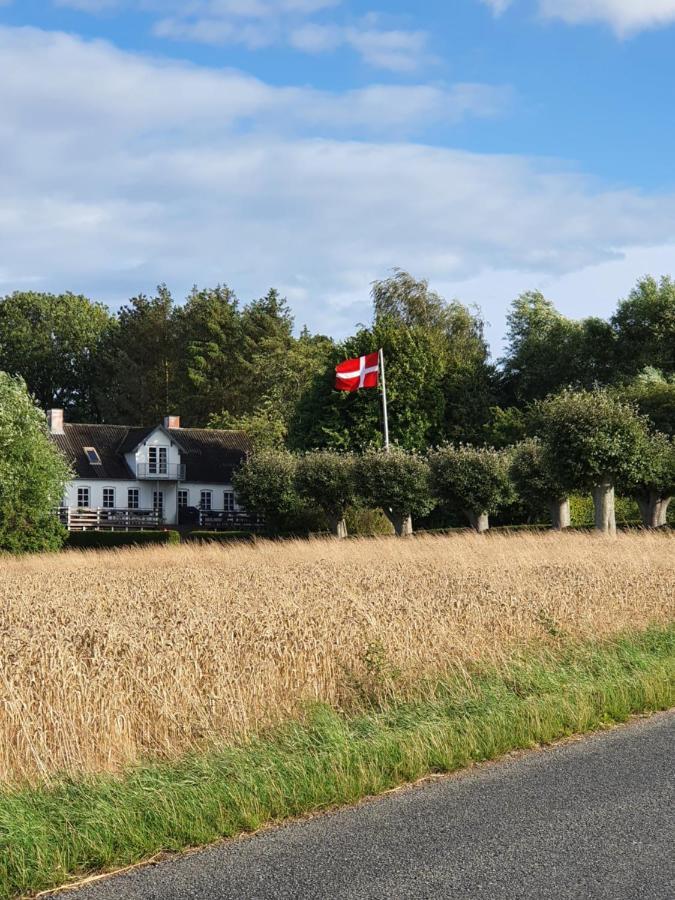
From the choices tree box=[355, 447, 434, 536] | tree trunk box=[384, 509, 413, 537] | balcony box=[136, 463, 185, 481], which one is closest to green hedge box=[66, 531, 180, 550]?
tree box=[355, 447, 434, 536]

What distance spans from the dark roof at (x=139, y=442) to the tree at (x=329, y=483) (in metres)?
20.3

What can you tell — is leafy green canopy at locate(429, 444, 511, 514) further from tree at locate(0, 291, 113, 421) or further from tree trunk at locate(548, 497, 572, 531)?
tree at locate(0, 291, 113, 421)

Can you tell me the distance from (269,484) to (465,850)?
173 ft

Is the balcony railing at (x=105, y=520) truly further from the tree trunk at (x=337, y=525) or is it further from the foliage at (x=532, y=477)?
the foliage at (x=532, y=477)

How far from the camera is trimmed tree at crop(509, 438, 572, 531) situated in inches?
1767

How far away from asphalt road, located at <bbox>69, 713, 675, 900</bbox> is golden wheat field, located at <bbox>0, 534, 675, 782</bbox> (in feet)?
6.67

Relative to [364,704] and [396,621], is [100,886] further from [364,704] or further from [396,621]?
[396,621]

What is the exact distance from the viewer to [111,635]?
962 cm

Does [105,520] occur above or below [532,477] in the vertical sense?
below

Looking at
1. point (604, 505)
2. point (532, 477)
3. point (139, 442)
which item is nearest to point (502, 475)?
point (532, 477)

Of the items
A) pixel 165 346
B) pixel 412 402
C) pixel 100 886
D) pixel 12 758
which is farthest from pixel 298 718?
pixel 165 346

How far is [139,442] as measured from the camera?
75.6m

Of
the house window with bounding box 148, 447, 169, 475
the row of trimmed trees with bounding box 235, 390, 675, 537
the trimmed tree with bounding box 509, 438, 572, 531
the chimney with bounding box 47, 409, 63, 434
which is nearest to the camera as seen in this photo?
the row of trimmed trees with bounding box 235, 390, 675, 537

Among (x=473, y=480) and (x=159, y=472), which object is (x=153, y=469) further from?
(x=473, y=480)
